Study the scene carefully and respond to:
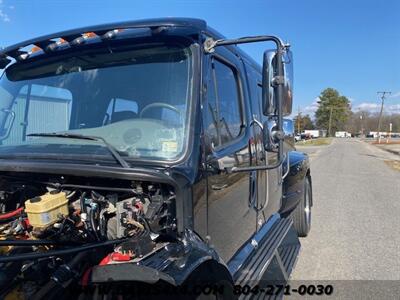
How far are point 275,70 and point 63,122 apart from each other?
1436mm

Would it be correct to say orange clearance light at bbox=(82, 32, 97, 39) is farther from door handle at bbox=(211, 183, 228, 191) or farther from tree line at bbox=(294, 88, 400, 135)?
tree line at bbox=(294, 88, 400, 135)

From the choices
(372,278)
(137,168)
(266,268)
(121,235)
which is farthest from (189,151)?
(372,278)

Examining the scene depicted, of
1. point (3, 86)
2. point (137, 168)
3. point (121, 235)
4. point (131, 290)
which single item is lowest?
point (131, 290)

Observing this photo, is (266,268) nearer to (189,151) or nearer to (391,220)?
(189,151)

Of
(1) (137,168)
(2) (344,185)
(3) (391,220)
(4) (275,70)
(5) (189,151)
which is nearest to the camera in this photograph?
(1) (137,168)

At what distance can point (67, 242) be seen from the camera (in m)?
2.29

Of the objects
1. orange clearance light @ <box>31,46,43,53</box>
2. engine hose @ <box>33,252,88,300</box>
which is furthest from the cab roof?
engine hose @ <box>33,252,88,300</box>

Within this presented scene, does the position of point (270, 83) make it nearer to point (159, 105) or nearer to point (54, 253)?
point (159, 105)

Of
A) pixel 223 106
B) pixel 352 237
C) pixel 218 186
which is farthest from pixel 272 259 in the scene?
pixel 352 237

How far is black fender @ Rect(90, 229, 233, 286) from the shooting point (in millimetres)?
1828

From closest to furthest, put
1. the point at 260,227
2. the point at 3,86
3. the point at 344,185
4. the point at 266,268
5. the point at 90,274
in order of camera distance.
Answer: the point at 90,274 → the point at 3,86 → the point at 266,268 → the point at 260,227 → the point at 344,185

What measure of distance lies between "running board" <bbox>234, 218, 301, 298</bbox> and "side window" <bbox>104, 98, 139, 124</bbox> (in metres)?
1.41

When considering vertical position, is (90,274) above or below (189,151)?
below

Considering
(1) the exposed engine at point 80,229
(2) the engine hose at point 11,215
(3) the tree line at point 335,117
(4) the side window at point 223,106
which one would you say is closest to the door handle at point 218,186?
(4) the side window at point 223,106
